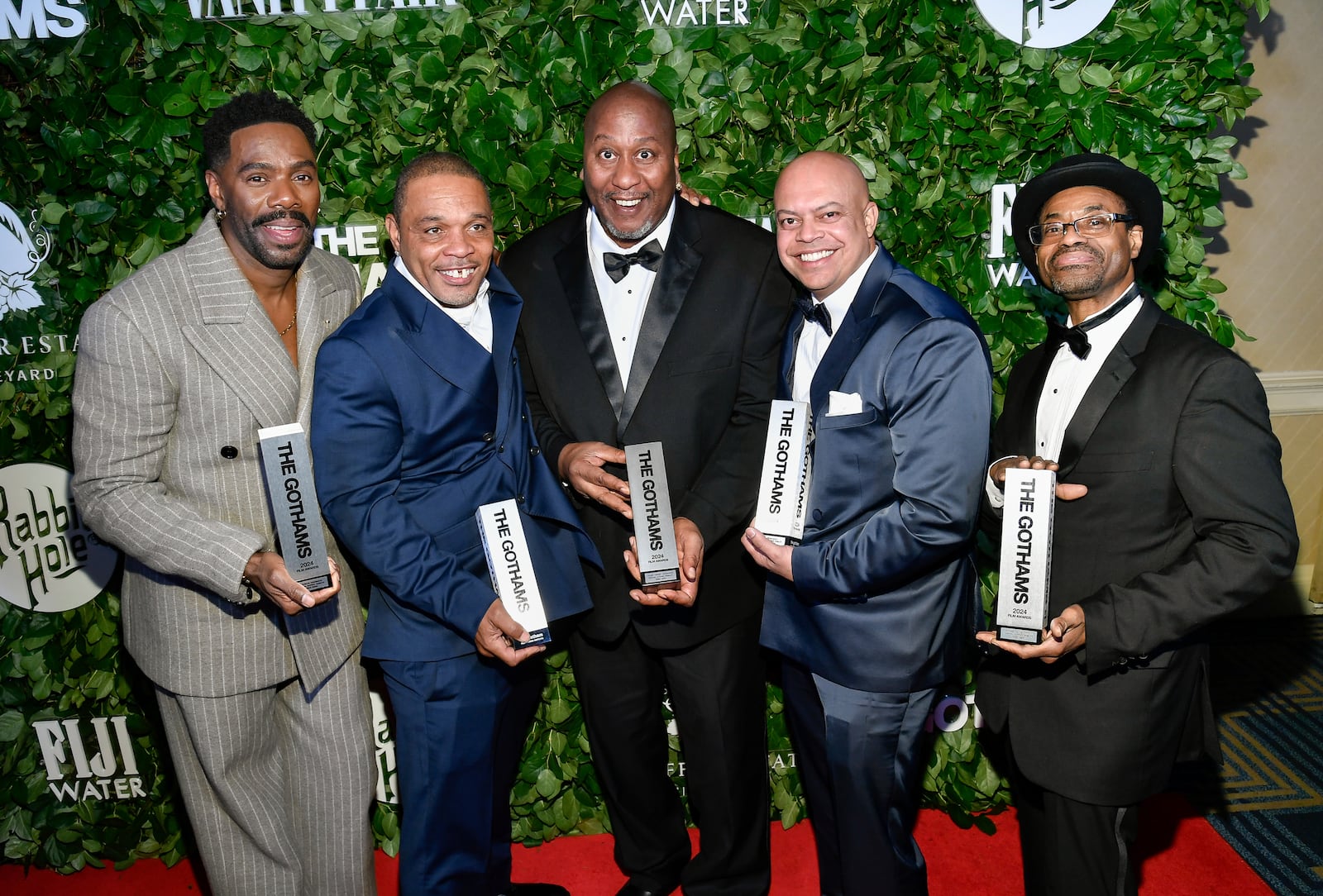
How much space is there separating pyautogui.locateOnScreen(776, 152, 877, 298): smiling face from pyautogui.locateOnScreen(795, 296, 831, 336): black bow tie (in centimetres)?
5

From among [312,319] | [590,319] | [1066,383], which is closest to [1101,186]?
[1066,383]

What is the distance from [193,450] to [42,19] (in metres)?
1.64

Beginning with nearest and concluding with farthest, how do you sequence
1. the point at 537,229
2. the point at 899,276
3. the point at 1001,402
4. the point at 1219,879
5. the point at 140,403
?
the point at 140,403, the point at 899,276, the point at 537,229, the point at 1219,879, the point at 1001,402

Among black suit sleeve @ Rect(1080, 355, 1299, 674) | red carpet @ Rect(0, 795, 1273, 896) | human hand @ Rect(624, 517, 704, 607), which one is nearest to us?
black suit sleeve @ Rect(1080, 355, 1299, 674)

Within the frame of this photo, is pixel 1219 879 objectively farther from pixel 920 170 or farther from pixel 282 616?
pixel 282 616

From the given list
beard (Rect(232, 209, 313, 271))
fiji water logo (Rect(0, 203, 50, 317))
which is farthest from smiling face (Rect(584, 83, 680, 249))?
fiji water logo (Rect(0, 203, 50, 317))

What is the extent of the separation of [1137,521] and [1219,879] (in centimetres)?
172

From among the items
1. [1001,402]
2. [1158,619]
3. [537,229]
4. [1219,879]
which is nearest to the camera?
[1158,619]

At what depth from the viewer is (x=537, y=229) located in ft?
9.95

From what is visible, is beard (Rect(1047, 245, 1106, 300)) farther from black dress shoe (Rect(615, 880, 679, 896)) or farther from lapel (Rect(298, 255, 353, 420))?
black dress shoe (Rect(615, 880, 679, 896))

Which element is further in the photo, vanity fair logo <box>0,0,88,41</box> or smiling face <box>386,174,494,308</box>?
vanity fair logo <box>0,0,88,41</box>

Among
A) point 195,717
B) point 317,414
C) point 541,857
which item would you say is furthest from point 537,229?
point 541,857

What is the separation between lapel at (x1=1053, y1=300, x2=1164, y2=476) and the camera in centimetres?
237

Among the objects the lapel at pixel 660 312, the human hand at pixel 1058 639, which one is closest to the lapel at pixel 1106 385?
the human hand at pixel 1058 639
